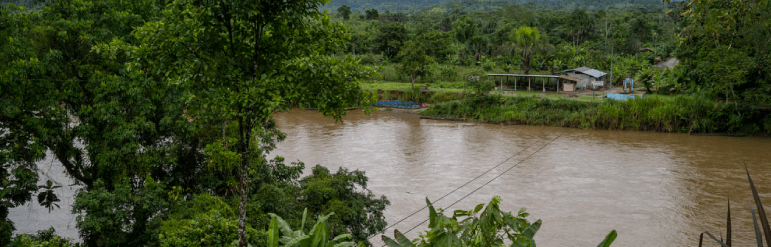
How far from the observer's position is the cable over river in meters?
11.5

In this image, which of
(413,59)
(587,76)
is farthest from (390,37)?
(587,76)

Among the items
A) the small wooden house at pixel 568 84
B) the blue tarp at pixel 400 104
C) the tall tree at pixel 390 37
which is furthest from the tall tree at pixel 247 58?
the tall tree at pixel 390 37

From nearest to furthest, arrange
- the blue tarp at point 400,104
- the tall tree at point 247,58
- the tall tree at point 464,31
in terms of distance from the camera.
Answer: the tall tree at point 247,58
the blue tarp at point 400,104
the tall tree at point 464,31

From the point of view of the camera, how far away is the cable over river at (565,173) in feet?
37.9

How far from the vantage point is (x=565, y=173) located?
15.7m

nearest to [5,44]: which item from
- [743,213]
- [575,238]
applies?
[575,238]

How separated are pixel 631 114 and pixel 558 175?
8.35 metres

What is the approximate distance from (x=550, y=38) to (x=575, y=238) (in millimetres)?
33773

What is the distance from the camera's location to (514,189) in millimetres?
14172

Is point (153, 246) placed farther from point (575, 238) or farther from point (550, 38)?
point (550, 38)

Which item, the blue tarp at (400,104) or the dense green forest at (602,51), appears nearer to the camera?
the dense green forest at (602,51)

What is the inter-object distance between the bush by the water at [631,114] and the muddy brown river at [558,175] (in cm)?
64

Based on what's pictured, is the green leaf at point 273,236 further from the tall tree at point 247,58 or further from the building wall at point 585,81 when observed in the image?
the building wall at point 585,81

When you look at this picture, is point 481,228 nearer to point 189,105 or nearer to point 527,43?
point 189,105
